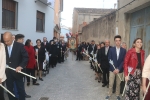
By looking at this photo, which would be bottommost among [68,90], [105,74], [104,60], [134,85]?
[68,90]

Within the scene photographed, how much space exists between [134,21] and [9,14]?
19.3ft

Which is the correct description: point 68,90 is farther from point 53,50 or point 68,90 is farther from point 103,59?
point 53,50

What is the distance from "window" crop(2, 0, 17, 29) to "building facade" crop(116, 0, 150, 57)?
5.38 m

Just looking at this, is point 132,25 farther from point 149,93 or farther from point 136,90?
point 149,93

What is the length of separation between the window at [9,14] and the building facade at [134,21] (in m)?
5.38

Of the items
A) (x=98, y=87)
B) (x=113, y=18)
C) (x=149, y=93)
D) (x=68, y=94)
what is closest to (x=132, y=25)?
(x=113, y=18)

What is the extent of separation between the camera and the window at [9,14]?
8914 mm

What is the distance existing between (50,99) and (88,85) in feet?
7.54

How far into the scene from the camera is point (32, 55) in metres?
7.08

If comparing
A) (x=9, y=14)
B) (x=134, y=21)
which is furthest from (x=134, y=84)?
(x=9, y=14)

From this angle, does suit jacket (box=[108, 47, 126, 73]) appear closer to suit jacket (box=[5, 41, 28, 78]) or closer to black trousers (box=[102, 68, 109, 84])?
black trousers (box=[102, 68, 109, 84])

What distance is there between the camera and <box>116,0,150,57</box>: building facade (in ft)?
25.9

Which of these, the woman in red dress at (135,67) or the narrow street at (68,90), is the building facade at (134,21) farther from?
the woman in red dress at (135,67)

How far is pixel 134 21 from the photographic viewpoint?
934 centimetres
